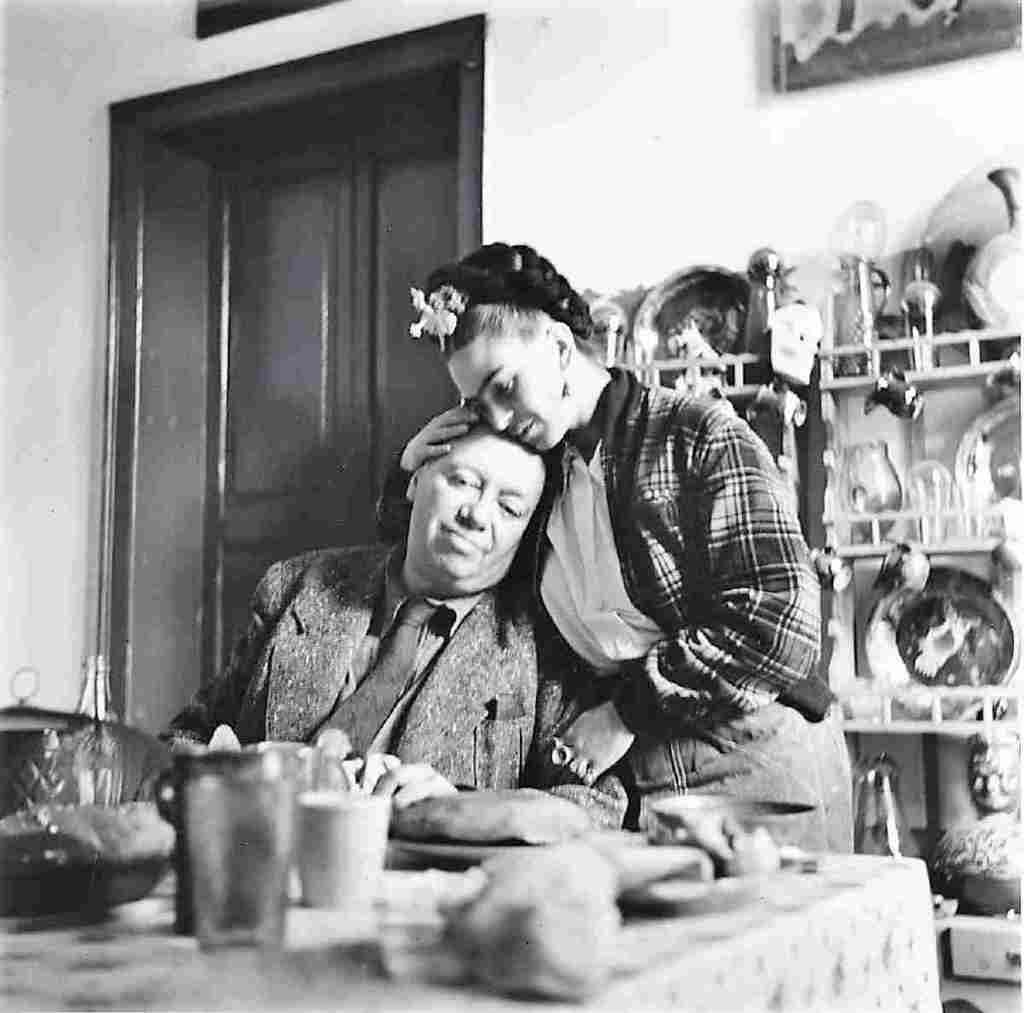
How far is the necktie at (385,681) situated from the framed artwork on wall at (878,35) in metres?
1.55

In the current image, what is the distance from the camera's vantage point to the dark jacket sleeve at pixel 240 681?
2.38m

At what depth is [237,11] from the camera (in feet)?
12.1

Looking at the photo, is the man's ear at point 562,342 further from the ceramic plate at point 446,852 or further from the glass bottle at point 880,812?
the ceramic plate at point 446,852

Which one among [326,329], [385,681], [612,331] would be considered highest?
[326,329]

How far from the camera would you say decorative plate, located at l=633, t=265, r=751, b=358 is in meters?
2.91

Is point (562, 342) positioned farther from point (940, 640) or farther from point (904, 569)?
point (940, 640)

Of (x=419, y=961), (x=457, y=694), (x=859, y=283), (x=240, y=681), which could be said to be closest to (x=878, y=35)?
(x=859, y=283)

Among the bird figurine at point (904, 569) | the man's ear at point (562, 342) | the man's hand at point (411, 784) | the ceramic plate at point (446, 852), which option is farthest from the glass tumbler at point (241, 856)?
the bird figurine at point (904, 569)

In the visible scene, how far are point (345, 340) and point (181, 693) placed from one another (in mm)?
1124

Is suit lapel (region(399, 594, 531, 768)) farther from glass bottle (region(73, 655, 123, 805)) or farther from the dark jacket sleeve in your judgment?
glass bottle (region(73, 655, 123, 805))

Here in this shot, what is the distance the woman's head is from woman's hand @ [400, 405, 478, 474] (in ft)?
0.20

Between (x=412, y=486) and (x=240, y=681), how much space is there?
19.3 inches

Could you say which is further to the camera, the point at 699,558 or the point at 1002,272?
the point at 1002,272

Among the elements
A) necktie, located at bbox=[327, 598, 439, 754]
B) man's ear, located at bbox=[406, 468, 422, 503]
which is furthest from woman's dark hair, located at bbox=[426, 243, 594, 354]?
necktie, located at bbox=[327, 598, 439, 754]
